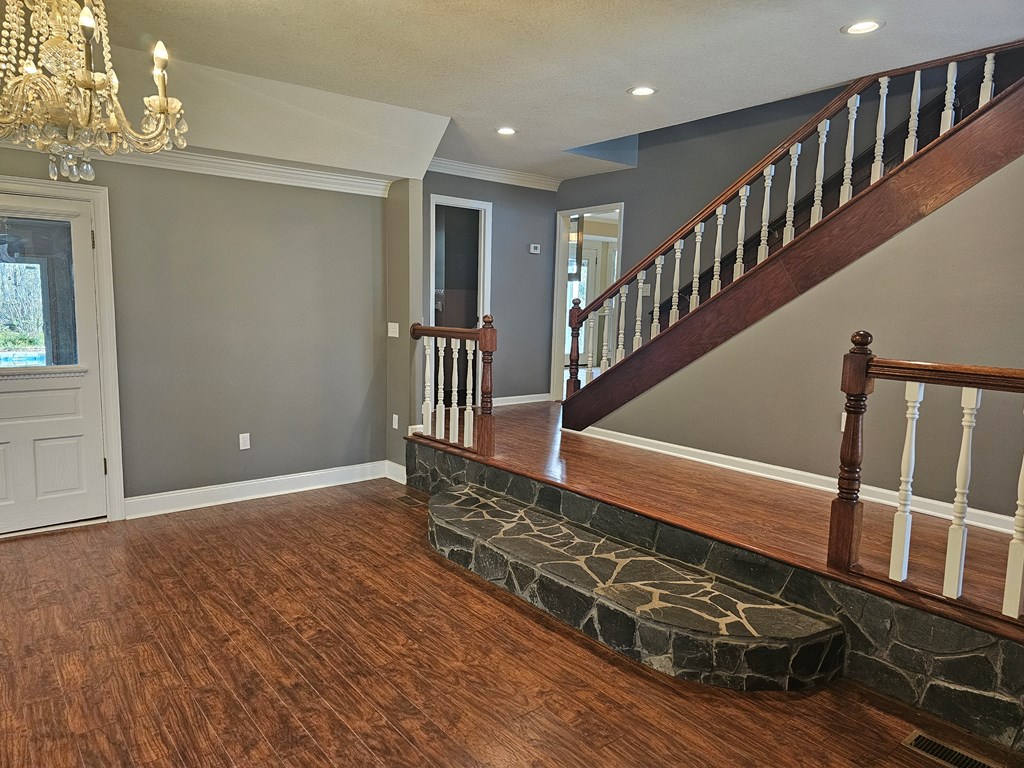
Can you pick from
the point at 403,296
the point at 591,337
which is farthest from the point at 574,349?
the point at 591,337

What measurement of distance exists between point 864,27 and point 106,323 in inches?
181

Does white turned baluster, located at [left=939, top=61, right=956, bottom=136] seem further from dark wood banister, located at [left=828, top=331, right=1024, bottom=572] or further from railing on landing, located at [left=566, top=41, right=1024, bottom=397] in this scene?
dark wood banister, located at [left=828, top=331, right=1024, bottom=572]

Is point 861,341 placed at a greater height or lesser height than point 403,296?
lesser

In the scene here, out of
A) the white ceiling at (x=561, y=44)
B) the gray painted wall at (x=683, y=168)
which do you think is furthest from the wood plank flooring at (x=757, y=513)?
the white ceiling at (x=561, y=44)

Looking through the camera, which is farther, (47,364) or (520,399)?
(520,399)

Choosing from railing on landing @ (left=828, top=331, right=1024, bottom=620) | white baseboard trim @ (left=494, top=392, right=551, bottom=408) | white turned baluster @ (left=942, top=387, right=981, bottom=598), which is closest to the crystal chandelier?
railing on landing @ (left=828, top=331, right=1024, bottom=620)

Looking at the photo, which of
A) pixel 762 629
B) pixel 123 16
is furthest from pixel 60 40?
pixel 762 629

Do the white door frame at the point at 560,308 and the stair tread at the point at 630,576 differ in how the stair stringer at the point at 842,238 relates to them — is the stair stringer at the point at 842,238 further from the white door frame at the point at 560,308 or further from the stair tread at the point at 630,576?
the white door frame at the point at 560,308

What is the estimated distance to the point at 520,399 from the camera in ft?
23.3

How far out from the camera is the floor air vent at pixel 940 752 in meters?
2.13

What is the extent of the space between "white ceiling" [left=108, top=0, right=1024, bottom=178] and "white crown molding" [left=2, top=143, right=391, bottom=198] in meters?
0.47

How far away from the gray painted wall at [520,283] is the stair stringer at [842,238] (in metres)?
2.03

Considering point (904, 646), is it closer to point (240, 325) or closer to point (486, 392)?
point (486, 392)

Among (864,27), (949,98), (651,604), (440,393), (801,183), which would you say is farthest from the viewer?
(440,393)
